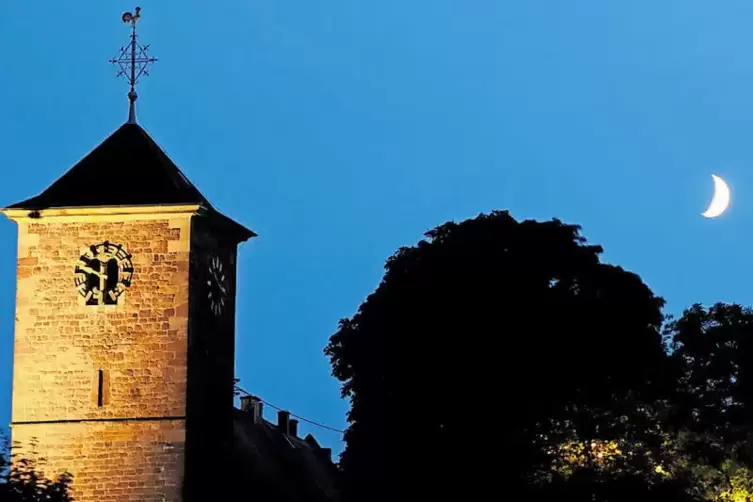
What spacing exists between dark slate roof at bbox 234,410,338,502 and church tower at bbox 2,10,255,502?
386cm

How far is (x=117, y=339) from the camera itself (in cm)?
3719

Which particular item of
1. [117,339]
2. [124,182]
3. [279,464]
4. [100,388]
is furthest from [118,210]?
[279,464]

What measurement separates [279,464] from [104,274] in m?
13.4

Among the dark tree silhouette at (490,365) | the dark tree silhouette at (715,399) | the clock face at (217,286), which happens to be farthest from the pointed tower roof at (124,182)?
the dark tree silhouette at (715,399)

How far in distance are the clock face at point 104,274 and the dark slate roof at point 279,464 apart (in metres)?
4.80

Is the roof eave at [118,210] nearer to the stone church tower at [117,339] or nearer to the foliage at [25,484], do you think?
the stone church tower at [117,339]

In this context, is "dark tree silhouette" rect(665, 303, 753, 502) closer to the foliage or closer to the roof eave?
the roof eave

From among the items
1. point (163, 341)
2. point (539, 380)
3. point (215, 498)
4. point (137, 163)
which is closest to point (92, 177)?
point (137, 163)

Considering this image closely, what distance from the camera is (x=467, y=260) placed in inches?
1660

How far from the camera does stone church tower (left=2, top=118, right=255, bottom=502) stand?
36719 millimetres

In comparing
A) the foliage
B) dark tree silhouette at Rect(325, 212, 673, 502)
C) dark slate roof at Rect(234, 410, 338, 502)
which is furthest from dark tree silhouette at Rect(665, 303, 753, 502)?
the foliage

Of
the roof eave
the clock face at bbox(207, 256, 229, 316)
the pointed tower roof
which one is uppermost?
the pointed tower roof

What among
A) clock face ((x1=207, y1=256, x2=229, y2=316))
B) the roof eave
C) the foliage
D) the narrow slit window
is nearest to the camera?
Answer: the foliage

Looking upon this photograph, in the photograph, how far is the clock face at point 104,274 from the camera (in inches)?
1470
